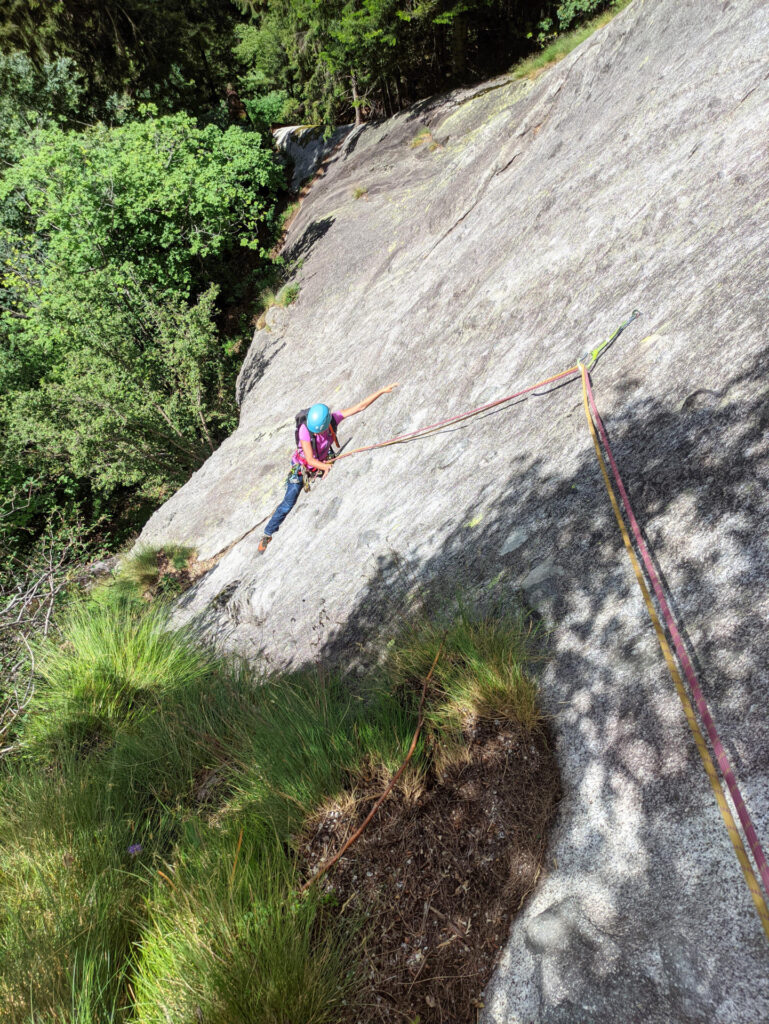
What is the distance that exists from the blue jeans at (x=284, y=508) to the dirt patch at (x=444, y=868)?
4.79 metres

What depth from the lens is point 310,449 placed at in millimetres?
6652

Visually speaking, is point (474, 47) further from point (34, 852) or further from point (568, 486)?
point (34, 852)

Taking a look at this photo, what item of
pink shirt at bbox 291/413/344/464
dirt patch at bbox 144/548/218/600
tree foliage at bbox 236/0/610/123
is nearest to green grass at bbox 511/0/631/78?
tree foliage at bbox 236/0/610/123

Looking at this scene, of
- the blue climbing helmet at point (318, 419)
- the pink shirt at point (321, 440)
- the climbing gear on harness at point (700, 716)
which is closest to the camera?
the climbing gear on harness at point (700, 716)

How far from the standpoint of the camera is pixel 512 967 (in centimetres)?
170

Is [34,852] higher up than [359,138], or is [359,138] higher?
[359,138]

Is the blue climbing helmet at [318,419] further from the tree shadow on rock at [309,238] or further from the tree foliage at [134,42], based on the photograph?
the tree foliage at [134,42]

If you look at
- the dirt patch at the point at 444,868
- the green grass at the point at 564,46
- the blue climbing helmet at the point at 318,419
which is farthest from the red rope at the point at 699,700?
the green grass at the point at 564,46

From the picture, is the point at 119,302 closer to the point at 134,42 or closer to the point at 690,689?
the point at 134,42

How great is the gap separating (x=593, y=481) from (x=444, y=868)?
81.1 inches

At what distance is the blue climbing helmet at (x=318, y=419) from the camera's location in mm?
6469

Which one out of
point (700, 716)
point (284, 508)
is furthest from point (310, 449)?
point (700, 716)

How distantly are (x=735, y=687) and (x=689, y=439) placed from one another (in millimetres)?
1355

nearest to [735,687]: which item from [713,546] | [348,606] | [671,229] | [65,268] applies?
[713,546]
